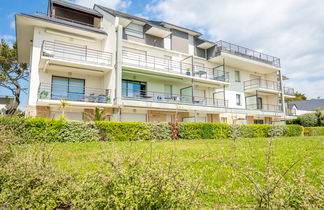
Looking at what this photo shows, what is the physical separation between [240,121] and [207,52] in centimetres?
950

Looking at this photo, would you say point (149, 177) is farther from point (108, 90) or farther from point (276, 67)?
point (276, 67)

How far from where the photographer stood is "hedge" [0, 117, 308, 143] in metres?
10.7

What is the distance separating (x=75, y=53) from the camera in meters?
19.0

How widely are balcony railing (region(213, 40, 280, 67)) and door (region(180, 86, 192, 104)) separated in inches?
260

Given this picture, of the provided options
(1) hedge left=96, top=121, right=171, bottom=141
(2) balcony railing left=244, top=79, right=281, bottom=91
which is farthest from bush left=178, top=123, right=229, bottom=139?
(2) balcony railing left=244, top=79, right=281, bottom=91

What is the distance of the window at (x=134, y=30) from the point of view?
21734mm

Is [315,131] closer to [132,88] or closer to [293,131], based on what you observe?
[293,131]

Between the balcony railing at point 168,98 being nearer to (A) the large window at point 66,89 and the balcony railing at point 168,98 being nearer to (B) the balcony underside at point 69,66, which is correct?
(B) the balcony underside at point 69,66

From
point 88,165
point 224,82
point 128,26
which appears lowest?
point 88,165

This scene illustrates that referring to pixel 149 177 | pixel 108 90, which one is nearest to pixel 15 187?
pixel 149 177

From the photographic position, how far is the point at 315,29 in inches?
607

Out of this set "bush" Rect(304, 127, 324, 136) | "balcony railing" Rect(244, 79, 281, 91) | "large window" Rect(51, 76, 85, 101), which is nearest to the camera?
"large window" Rect(51, 76, 85, 101)

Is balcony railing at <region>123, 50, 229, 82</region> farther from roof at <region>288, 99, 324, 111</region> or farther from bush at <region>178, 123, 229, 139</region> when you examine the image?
roof at <region>288, 99, 324, 111</region>

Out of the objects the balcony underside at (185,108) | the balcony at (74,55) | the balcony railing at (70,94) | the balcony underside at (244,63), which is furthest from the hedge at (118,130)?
the balcony underside at (244,63)
